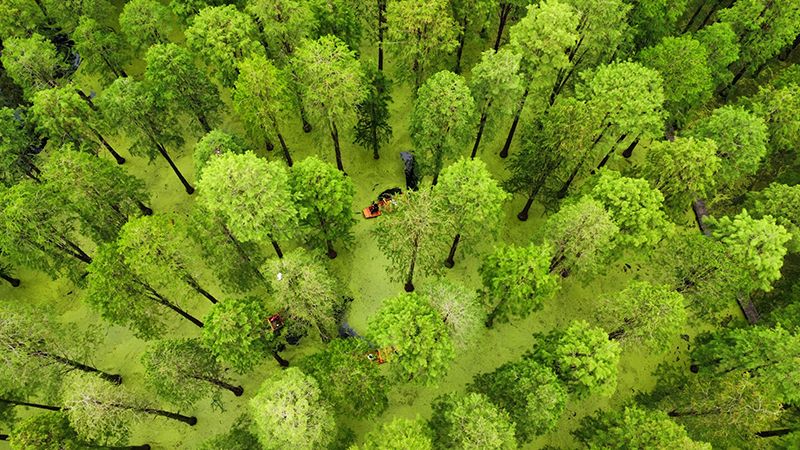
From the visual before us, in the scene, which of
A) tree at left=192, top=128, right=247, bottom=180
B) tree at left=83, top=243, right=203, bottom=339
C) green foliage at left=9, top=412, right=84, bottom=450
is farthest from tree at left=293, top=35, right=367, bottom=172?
green foliage at left=9, top=412, right=84, bottom=450

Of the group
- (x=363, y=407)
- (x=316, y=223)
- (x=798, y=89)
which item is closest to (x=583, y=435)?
(x=363, y=407)

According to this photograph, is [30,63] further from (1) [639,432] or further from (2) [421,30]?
(1) [639,432]

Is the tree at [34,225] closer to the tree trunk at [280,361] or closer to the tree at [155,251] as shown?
the tree at [155,251]

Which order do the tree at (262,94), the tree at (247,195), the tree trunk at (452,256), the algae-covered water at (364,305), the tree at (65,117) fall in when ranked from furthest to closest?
1. the tree trunk at (452,256)
2. the algae-covered water at (364,305)
3. the tree at (65,117)
4. the tree at (262,94)
5. the tree at (247,195)

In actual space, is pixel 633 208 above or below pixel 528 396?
above

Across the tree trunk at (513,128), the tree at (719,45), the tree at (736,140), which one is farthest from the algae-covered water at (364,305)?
the tree at (719,45)

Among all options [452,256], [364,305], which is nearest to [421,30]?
[452,256]
